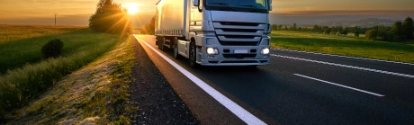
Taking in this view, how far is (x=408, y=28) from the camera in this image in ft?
297

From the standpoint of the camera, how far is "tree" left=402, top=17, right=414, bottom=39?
291 feet

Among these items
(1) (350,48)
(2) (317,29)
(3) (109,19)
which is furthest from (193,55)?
(2) (317,29)

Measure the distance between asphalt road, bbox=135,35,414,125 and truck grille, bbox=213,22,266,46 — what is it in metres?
1.07

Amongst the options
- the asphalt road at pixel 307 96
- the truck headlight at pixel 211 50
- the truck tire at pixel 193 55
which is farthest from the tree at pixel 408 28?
the truck headlight at pixel 211 50

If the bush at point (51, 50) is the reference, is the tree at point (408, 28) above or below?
above

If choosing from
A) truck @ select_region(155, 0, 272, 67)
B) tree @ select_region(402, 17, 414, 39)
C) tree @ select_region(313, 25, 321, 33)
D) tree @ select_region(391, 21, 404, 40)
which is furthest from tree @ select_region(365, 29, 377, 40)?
truck @ select_region(155, 0, 272, 67)

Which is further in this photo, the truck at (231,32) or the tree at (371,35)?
the tree at (371,35)

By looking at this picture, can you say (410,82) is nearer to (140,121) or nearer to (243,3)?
(243,3)

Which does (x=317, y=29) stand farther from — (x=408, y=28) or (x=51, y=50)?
(x=51, y=50)

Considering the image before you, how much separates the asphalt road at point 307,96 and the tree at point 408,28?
3773 inches

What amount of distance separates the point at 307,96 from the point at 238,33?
12.9 feet

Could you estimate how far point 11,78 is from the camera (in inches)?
559

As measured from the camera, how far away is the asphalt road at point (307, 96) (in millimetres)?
4484

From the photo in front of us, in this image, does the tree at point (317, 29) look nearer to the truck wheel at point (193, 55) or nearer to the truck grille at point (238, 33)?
the truck wheel at point (193, 55)
